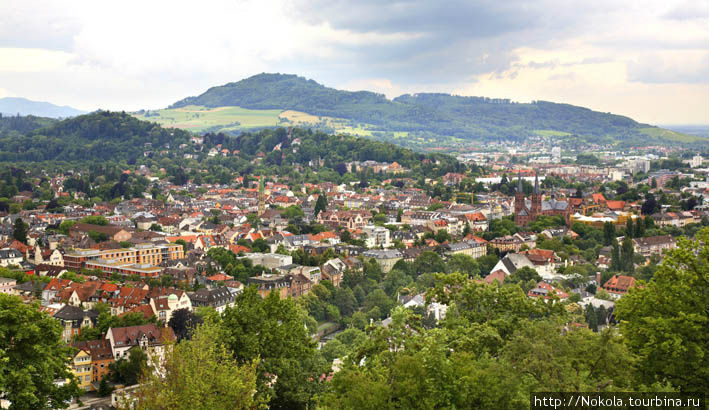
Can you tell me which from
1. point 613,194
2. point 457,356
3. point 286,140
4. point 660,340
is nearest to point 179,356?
point 457,356

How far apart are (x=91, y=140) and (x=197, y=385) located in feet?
496

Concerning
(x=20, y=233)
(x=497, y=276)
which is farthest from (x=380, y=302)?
(x=20, y=233)

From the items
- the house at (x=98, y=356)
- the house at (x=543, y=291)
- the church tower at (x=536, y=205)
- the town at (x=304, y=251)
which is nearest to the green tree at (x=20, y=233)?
the town at (x=304, y=251)

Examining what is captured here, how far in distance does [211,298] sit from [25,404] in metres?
25.9

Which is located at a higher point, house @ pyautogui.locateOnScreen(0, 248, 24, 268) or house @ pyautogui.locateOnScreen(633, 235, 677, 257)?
house @ pyautogui.locateOnScreen(0, 248, 24, 268)

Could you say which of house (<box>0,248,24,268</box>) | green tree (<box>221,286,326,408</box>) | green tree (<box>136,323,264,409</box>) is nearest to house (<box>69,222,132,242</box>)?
house (<box>0,248,24,268</box>)

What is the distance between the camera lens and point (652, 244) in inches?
2426

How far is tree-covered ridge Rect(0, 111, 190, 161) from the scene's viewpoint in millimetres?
138250

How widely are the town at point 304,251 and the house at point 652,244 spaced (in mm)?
157

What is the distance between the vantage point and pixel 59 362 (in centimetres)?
1859

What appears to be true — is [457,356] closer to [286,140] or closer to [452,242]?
[452,242]

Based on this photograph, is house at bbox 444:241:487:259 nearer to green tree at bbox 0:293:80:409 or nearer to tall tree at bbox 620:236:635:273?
tall tree at bbox 620:236:635:273

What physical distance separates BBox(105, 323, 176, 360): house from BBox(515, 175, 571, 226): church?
53.0 m

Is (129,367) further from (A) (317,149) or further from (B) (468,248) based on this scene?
(A) (317,149)
